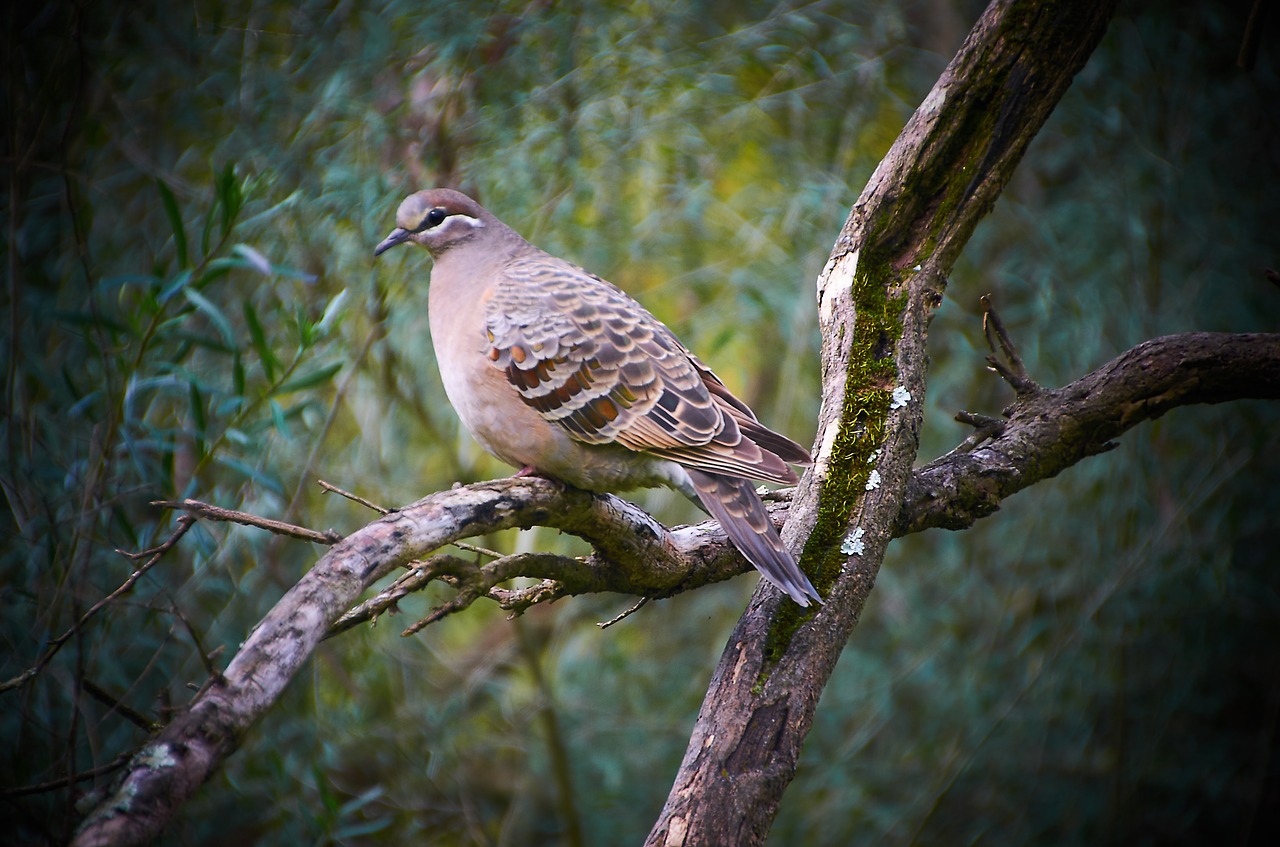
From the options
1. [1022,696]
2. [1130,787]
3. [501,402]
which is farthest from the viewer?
[1130,787]

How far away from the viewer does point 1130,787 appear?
4.64m

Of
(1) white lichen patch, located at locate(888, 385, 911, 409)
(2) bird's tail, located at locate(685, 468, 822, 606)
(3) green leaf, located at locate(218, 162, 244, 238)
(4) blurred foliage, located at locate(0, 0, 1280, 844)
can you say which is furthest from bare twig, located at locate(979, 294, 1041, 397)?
(3) green leaf, located at locate(218, 162, 244, 238)

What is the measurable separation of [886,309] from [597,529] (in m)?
0.93

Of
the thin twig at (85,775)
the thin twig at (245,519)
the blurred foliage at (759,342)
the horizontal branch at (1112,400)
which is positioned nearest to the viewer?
the thin twig at (85,775)

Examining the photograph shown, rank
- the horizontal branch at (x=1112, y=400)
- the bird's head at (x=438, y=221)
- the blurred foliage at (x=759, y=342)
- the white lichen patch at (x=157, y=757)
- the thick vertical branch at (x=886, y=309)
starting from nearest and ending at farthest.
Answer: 1. the white lichen patch at (x=157, y=757)
2. the thick vertical branch at (x=886, y=309)
3. the horizontal branch at (x=1112, y=400)
4. the bird's head at (x=438, y=221)
5. the blurred foliage at (x=759, y=342)

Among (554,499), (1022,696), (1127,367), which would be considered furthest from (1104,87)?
(554,499)

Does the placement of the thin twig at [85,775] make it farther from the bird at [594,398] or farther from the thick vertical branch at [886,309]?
A: the bird at [594,398]

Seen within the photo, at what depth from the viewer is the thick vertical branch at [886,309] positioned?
7.02ft

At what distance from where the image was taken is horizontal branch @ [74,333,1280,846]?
1253 mm

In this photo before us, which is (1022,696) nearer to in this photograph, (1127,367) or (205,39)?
(1127,367)

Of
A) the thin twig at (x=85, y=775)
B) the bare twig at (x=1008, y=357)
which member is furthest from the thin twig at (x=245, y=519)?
the bare twig at (x=1008, y=357)

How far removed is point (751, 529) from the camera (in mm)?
2328

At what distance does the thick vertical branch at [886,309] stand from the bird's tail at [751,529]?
79 mm

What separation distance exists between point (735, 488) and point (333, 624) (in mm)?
1197
